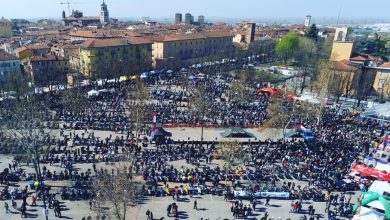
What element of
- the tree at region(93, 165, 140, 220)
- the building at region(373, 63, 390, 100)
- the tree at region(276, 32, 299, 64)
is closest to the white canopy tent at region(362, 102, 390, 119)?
the building at region(373, 63, 390, 100)

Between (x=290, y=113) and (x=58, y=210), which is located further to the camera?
(x=290, y=113)

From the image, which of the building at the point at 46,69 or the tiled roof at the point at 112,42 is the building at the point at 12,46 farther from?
the tiled roof at the point at 112,42

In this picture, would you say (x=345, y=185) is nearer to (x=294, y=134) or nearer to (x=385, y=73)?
(x=294, y=134)

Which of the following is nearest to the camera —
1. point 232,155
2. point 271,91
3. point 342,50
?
point 232,155

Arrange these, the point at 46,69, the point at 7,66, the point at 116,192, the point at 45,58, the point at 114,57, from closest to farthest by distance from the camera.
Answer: the point at 116,192
the point at 7,66
the point at 46,69
the point at 45,58
the point at 114,57

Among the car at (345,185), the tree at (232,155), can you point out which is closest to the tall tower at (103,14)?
the tree at (232,155)

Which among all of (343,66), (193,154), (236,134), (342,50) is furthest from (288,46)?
(193,154)
